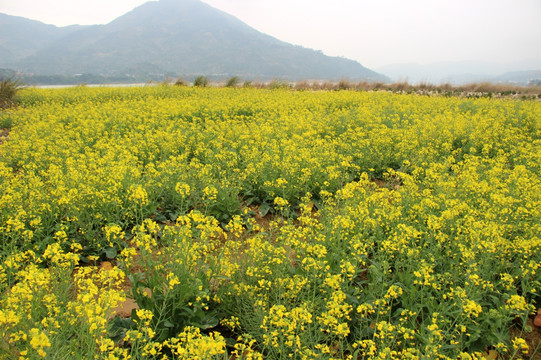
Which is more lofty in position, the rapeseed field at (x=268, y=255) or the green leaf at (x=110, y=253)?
the rapeseed field at (x=268, y=255)

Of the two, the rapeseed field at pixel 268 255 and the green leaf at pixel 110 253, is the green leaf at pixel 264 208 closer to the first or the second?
the rapeseed field at pixel 268 255

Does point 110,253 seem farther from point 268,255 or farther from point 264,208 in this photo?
point 264,208

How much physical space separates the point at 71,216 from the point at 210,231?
82.5 inches

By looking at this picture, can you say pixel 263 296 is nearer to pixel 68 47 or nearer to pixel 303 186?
pixel 303 186

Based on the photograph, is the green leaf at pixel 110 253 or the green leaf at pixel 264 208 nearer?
the green leaf at pixel 110 253

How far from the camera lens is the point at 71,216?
415 cm

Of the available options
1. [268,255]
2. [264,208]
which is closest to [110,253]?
[268,255]

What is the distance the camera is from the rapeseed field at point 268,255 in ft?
8.00

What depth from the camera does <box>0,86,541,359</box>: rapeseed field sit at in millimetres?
2438

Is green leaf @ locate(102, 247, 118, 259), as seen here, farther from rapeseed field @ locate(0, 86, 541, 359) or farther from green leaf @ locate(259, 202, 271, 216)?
green leaf @ locate(259, 202, 271, 216)

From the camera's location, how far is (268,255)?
3.31 m

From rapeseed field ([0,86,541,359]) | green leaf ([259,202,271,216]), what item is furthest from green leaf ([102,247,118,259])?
green leaf ([259,202,271,216])

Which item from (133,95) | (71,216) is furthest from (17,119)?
(71,216)

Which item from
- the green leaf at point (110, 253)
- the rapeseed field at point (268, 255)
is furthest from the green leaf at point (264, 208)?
the green leaf at point (110, 253)
